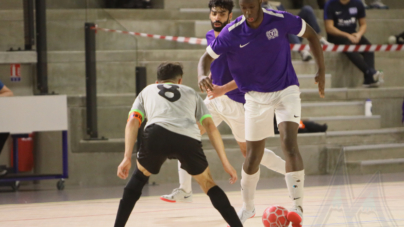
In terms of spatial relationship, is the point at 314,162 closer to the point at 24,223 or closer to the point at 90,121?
the point at 90,121

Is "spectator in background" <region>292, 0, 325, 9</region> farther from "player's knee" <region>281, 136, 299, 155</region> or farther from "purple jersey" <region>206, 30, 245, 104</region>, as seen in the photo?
"player's knee" <region>281, 136, 299, 155</region>

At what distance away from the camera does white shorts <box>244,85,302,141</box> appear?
14.5ft

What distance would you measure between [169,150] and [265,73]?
1109 millimetres

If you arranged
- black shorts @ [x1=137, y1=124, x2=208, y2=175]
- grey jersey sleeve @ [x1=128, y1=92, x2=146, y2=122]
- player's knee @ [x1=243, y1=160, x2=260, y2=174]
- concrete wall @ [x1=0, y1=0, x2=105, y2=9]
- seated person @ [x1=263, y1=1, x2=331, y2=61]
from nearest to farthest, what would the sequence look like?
black shorts @ [x1=137, y1=124, x2=208, y2=175], grey jersey sleeve @ [x1=128, y1=92, x2=146, y2=122], player's knee @ [x1=243, y1=160, x2=260, y2=174], concrete wall @ [x1=0, y1=0, x2=105, y2=9], seated person @ [x1=263, y1=1, x2=331, y2=61]

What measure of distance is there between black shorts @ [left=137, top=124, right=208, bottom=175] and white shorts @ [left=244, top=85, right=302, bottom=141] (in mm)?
746

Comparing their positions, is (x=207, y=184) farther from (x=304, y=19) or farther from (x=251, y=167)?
(x=304, y=19)

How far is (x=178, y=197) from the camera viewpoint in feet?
18.7

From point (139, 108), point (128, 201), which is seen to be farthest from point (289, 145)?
point (128, 201)

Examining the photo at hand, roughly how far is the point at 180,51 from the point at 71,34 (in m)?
2.09

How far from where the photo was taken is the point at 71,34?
8156 millimetres

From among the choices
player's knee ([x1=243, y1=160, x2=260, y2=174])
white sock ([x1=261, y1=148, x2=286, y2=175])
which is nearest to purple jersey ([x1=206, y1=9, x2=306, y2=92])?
player's knee ([x1=243, y1=160, x2=260, y2=174])

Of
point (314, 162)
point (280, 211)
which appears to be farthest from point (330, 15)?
point (280, 211)

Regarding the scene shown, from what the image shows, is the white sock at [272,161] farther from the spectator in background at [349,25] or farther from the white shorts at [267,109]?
the spectator in background at [349,25]

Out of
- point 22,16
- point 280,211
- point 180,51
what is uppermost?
point 22,16
